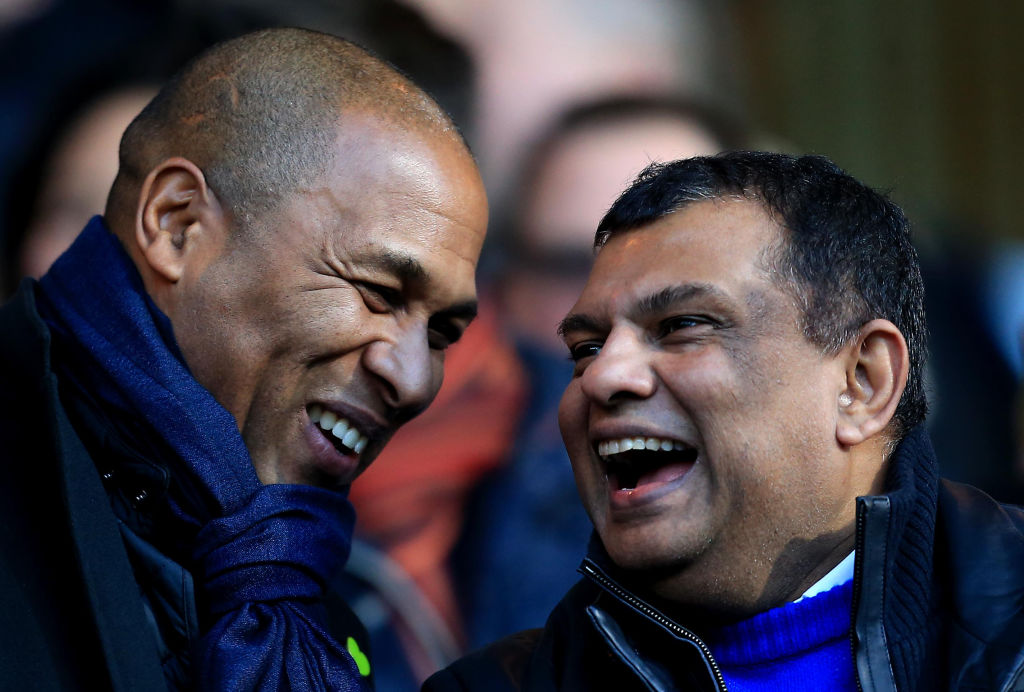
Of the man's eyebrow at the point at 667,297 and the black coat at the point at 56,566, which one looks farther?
the man's eyebrow at the point at 667,297

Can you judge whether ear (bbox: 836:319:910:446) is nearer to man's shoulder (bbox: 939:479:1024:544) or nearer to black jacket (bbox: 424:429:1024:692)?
black jacket (bbox: 424:429:1024:692)

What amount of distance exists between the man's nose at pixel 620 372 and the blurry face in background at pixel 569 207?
6.28 ft

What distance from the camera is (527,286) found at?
433 centimetres

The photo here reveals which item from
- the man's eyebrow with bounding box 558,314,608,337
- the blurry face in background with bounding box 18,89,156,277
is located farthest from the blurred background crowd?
the man's eyebrow with bounding box 558,314,608,337

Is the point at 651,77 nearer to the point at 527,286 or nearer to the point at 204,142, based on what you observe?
the point at 527,286

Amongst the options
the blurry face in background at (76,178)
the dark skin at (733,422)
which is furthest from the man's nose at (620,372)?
the blurry face in background at (76,178)

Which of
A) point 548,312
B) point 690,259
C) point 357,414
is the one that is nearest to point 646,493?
point 690,259

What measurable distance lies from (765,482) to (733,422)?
0.45ft

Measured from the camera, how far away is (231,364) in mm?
2682

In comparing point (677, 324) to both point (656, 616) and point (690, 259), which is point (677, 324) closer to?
point (690, 259)

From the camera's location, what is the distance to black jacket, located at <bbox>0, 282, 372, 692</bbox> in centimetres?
210

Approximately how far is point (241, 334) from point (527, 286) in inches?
70.9

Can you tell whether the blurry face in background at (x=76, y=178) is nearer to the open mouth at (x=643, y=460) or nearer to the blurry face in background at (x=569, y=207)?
the blurry face in background at (x=569, y=207)

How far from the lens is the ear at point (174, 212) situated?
8.98 feet
